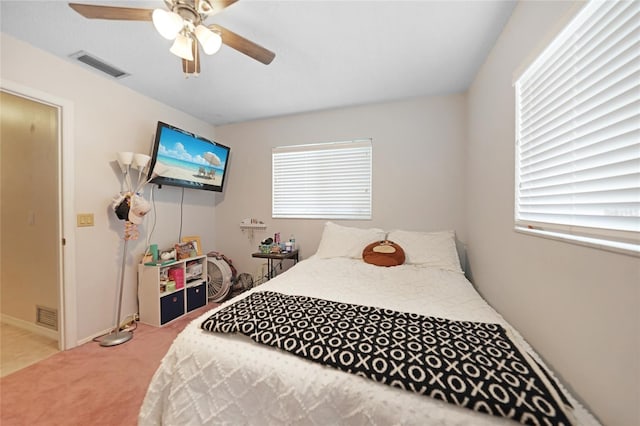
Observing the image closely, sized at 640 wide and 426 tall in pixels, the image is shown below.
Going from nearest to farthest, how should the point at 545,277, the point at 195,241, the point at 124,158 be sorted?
the point at 545,277, the point at 124,158, the point at 195,241

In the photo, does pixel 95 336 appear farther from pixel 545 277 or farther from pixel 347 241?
pixel 545 277

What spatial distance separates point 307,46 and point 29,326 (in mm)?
3755

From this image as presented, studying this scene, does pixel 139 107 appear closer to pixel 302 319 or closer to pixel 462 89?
pixel 302 319

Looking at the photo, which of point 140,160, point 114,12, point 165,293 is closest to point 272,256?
point 165,293

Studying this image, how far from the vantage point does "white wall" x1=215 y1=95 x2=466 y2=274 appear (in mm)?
2570

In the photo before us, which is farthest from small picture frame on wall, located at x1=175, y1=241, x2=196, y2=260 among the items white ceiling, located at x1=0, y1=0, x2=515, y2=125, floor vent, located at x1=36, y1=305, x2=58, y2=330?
white ceiling, located at x1=0, y1=0, x2=515, y2=125

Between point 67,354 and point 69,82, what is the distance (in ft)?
7.61

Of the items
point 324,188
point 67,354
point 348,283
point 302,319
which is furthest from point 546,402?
point 67,354

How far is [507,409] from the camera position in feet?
2.11

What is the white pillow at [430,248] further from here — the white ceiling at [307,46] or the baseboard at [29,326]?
the baseboard at [29,326]

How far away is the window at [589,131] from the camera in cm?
69

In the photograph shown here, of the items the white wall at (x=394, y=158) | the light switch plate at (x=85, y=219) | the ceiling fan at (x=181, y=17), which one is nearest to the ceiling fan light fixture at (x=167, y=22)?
the ceiling fan at (x=181, y=17)

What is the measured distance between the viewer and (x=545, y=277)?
107cm

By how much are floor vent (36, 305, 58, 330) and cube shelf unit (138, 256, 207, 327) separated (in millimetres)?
651
